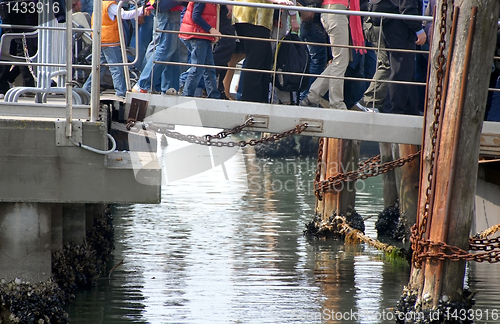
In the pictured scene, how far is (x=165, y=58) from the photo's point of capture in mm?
8961

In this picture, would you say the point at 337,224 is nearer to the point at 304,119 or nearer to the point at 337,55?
the point at 337,55

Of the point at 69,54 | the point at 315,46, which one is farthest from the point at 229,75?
the point at 69,54

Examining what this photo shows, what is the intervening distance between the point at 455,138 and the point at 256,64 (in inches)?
126

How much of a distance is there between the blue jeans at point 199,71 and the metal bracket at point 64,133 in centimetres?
265

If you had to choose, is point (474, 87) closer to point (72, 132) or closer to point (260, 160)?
point (72, 132)

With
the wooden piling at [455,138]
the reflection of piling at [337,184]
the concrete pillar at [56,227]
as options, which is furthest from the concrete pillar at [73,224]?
the reflection of piling at [337,184]

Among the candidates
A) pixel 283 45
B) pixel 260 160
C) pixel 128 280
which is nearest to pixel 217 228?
pixel 128 280

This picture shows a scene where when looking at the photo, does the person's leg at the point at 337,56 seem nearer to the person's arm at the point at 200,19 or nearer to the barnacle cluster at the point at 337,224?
the person's arm at the point at 200,19

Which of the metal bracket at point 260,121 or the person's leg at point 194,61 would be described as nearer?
the metal bracket at point 260,121

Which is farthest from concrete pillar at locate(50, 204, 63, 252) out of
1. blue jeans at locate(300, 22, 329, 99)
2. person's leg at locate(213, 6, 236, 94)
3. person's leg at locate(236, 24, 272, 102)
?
blue jeans at locate(300, 22, 329, 99)

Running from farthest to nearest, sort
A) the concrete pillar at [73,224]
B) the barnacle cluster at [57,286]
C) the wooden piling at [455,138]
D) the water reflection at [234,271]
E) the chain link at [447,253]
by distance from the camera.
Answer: the concrete pillar at [73,224] < the water reflection at [234,271] < the barnacle cluster at [57,286] < the chain link at [447,253] < the wooden piling at [455,138]

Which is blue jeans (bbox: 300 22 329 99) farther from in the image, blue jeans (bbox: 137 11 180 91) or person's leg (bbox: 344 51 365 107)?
blue jeans (bbox: 137 11 180 91)

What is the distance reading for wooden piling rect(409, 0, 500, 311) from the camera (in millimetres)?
5816

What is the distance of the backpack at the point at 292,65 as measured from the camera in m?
8.69
